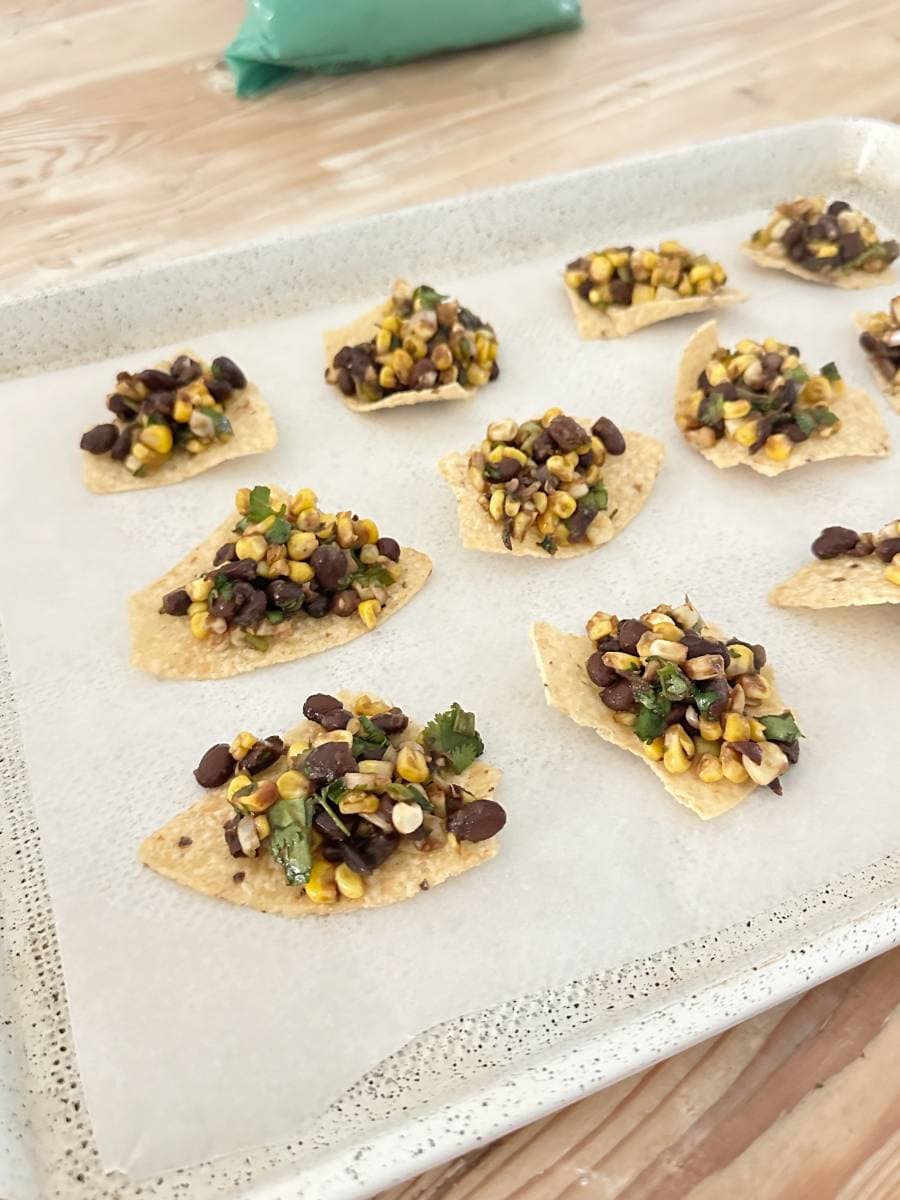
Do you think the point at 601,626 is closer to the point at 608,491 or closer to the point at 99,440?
the point at 608,491

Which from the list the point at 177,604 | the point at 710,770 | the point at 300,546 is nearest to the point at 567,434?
the point at 300,546

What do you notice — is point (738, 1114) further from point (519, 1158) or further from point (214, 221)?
point (214, 221)

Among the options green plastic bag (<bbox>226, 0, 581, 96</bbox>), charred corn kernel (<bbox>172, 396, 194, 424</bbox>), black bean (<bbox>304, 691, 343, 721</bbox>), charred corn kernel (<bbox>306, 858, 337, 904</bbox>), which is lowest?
charred corn kernel (<bbox>306, 858, 337, 904</bbox>)

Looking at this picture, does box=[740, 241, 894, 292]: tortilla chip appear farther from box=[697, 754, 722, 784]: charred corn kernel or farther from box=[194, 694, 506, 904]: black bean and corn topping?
box=[194, 694, 506, 904]: black bean and corn topping

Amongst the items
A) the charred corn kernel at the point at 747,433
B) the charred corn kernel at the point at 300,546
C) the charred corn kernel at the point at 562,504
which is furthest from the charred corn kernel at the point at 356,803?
the charred corn kernel at the point at 747,433

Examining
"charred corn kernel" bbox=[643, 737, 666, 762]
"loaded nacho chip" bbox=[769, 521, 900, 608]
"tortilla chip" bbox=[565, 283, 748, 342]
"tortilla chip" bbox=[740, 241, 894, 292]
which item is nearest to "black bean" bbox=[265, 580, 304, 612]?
"charred corn kernel" bbox=[643, 737, 666, 762]

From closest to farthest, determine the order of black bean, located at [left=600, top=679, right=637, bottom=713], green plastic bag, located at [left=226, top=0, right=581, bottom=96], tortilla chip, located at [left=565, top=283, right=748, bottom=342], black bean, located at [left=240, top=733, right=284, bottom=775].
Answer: black bean, located at [left=240, top=733, right=284, bottom=775] → black bean, located at [left=600, top=679, right=637, bottom=713] → tortilla chip, located at [left=565, top=283, right=748, bottom=342] → green plastic bag, located at [left=226, top=0, right=581, bottom=96]

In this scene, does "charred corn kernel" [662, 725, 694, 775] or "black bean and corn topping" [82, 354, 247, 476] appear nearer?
"charred corn kernel" [662, 725, 694, 775]
